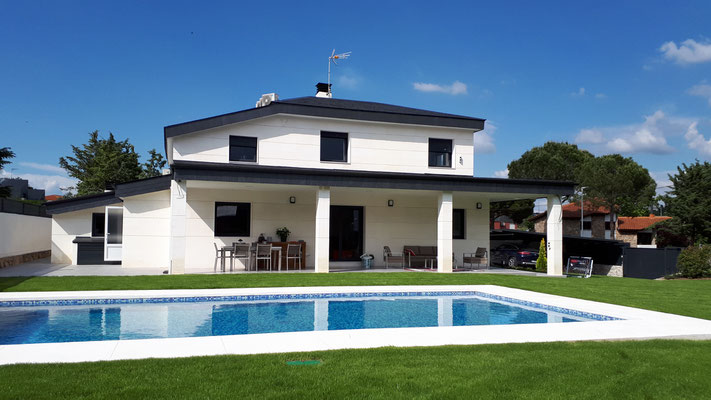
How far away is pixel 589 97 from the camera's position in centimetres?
3206

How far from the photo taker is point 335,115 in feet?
59.5

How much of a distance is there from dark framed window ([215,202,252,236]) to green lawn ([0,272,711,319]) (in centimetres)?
339

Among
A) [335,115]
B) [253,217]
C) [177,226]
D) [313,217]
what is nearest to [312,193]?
[313,217]

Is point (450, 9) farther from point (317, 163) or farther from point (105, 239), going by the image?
point (105, 239)

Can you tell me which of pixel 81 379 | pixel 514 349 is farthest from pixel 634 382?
pixel 81 379

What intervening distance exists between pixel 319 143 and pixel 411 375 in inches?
559

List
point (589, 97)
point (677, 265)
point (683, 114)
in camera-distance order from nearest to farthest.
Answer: point (677, 265)
point (589, 97)
point (683, 114)

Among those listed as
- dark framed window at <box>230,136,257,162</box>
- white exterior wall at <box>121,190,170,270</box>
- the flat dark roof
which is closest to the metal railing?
white exterior wall at <box>121,190,170,270</box>

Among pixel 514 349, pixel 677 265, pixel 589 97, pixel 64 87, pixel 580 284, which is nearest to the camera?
pixel 514 349

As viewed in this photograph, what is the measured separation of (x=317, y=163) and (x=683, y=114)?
3248 centimetres

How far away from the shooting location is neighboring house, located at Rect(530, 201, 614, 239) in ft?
151

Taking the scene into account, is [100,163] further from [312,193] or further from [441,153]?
[441,153]

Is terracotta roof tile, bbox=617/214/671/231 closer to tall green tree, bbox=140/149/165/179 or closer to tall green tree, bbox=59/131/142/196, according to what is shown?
tall green tree, bbox=140/149/165/179

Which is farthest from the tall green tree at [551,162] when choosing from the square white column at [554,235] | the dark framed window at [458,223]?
the square white column at [554,235]
